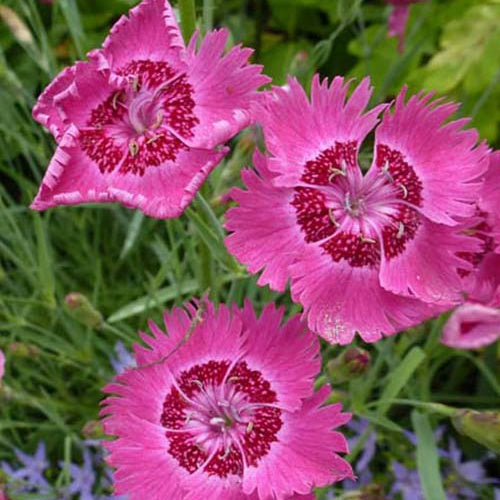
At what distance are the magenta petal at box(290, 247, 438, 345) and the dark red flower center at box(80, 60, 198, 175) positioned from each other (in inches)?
6.7

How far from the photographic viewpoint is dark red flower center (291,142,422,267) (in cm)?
81

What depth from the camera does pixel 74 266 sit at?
5.21ft

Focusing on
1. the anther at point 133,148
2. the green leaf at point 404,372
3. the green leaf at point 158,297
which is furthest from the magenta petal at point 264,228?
the green leaf at point 158,297

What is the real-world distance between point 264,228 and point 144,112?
0.16 m

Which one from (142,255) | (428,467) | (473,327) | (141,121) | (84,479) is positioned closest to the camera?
(473,327)

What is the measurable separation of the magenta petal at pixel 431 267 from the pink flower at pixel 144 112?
0.65ft

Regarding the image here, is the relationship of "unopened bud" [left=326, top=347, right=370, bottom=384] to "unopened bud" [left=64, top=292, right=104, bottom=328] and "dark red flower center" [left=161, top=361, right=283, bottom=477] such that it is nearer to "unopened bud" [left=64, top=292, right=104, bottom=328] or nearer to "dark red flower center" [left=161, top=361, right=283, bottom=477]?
"dark red flower center" [left=161, top=361, right=283, bottom=477]

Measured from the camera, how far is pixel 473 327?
710mm

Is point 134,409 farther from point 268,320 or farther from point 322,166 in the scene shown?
point 322,166

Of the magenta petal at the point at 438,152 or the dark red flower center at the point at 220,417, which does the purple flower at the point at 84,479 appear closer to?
the dark red flower center at the point at 220,417

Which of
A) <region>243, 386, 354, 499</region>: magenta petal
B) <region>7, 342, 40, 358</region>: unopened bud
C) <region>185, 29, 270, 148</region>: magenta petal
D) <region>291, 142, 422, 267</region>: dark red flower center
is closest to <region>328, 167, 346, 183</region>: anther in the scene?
<region>291, 142, 422, 267</region>: dark red flower center

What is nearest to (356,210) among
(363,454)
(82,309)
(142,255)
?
(82,309)

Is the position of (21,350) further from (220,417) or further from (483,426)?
(483,426)

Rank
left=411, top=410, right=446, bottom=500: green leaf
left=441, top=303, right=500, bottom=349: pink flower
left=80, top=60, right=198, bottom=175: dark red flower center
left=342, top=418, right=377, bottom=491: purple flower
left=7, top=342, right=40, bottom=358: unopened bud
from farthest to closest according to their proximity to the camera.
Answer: left=342, top=418, right=377, bottom=491: purple flower < left=7, top=342, right=40, bottom=358: unopened bud < left=411, top=410, right=446, bottom=500: green leaf < left=80, top=60, right=198, bottom=175: dark red flower center < left=441, top=303, right=500, bottom=349: pink flower
